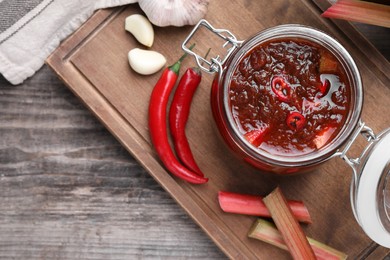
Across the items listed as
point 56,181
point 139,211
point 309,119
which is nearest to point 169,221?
point 139,211

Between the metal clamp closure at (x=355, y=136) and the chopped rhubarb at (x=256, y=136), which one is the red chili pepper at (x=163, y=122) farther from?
the metal clamp closure at (x=355, y=136)

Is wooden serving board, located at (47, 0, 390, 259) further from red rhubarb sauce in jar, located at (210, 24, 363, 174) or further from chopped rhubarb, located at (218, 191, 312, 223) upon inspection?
red rhubarb sauce in jar, located at (210, 24, 363, 174)

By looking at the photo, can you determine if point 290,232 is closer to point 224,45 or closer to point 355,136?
point 355,136

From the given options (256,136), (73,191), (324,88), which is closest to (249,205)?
(256,136)

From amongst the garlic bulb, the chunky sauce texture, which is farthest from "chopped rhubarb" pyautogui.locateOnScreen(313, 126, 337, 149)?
the garlic bulb

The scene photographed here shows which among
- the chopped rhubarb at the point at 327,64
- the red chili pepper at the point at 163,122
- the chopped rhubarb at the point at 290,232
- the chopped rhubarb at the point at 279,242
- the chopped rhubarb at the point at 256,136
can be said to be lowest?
the chopped rhubarb at the point at 279,242

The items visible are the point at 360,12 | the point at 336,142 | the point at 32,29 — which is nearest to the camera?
the point at 336,142

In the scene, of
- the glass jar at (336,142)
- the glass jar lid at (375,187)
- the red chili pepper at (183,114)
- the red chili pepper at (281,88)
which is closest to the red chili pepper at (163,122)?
the red chili pepper at (183,114)
